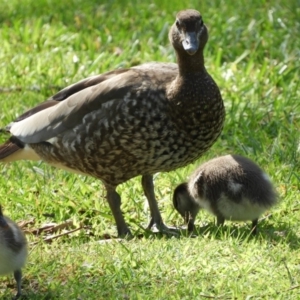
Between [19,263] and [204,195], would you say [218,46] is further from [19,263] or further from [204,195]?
[19,263]

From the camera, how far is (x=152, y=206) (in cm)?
712

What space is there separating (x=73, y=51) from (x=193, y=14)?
12.5ft

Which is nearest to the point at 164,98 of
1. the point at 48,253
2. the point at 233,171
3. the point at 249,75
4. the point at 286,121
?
the point at 233,171

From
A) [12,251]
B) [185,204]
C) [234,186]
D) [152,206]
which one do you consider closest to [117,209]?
[152,206]

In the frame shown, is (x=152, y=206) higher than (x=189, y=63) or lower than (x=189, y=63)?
lower

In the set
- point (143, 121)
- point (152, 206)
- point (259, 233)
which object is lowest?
point (259, 233)

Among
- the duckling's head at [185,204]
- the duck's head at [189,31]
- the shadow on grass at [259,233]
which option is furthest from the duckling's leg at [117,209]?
the duck's head at [189,31]

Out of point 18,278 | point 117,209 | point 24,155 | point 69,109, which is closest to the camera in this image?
point 18,278

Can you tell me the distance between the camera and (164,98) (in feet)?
22.0

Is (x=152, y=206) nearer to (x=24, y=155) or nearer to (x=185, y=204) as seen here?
(x=185, y=204)

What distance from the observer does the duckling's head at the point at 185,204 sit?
683 centimetres

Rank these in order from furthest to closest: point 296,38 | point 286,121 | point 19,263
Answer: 1. point 296,38
2. point 286,121
3. point 19,263

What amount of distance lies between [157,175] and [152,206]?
852 mm

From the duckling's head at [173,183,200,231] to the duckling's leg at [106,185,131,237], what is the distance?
41 centimetres
